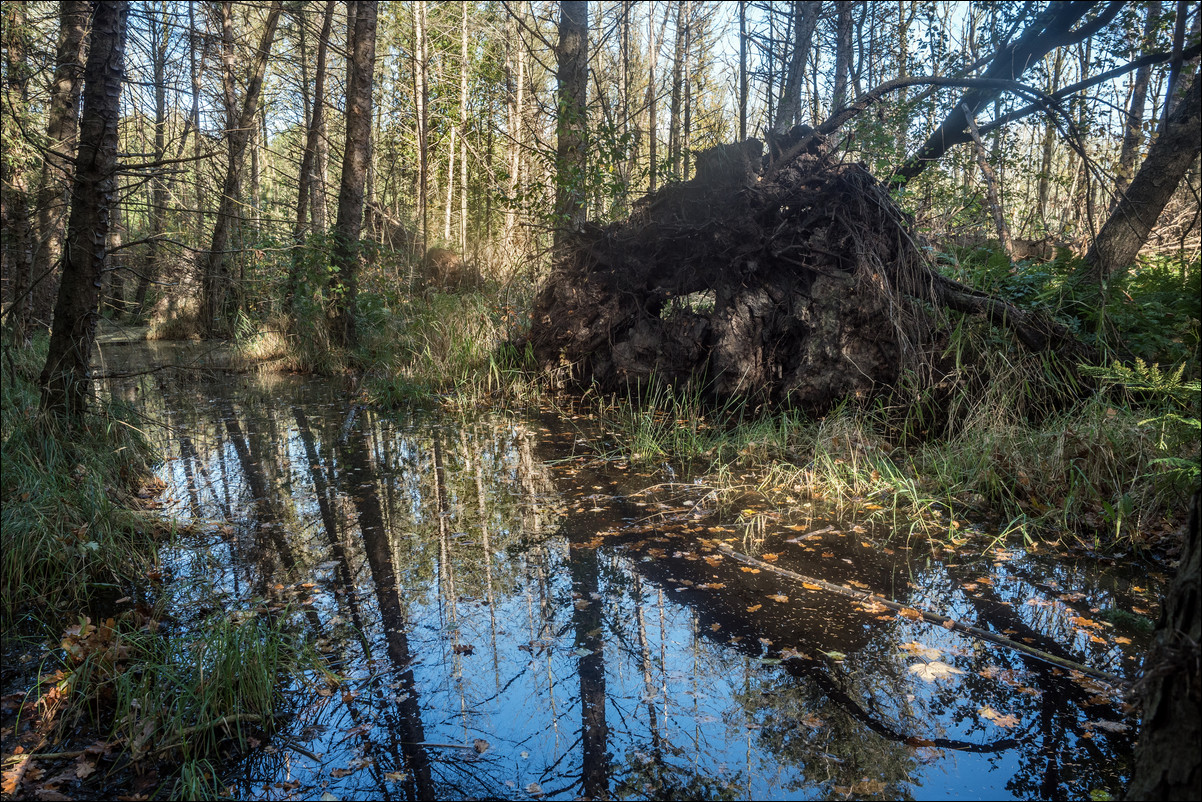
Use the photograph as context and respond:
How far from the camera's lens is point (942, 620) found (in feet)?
11.2

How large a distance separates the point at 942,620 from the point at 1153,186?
562 cm

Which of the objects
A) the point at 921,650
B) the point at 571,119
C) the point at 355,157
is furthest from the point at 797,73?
the point at 921,650

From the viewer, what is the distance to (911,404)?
595 cm

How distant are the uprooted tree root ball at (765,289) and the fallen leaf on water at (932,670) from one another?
3.41 metres

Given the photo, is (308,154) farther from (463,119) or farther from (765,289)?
(765,289)

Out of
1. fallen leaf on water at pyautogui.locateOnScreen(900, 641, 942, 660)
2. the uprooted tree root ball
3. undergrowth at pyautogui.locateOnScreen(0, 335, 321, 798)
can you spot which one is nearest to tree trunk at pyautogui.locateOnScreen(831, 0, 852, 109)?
the uprooted tree root ball

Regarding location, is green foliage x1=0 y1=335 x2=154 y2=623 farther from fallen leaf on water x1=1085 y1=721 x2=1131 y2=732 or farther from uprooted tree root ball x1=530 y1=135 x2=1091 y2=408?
uprooted tree root ball x1=530 y1=135 x2=1091 y2=408

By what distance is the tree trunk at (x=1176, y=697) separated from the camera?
1.57 meters

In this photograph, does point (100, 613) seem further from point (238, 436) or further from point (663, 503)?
point (238, 436)

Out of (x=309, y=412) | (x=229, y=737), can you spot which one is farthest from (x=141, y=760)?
(x=309, y=412)

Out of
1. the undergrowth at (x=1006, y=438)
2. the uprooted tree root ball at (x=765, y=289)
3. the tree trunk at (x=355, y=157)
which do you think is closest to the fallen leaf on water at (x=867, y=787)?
the undergrowth at (x=1006, y=438)

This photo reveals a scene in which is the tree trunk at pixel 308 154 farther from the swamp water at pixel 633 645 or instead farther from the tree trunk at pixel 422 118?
the swamp water at pixel 633 645

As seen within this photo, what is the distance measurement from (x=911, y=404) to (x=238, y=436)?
6.41 meters

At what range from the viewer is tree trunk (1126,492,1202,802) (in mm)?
1571
